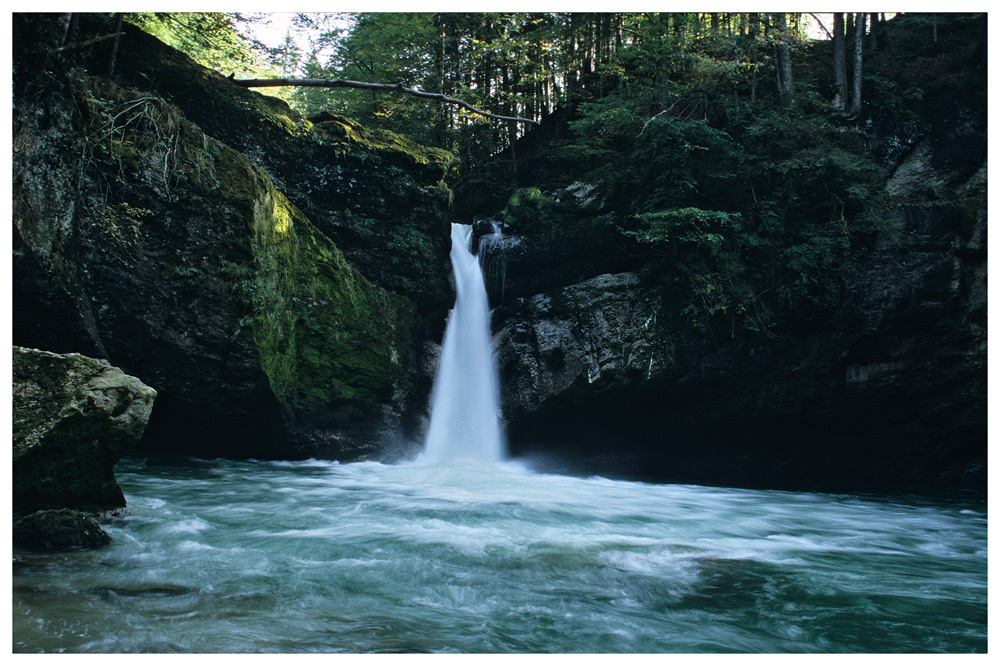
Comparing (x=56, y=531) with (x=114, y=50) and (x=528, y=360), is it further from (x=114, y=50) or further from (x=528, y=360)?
(x=528, y=360)

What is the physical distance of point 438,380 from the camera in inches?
405

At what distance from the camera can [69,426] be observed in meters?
4.24

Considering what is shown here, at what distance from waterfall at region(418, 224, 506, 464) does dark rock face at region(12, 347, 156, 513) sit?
5.34m

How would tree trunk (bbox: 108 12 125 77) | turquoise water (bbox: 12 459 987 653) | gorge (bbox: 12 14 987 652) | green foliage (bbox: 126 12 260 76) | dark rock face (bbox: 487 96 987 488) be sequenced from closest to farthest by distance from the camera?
turquoise water (bbox: 12 459 987 653) → gorge (bbox: 12 14 987 652) → tree trunk (bbox: 108 12 125 77) → dark rock face (bbox: 487 96 987 488) → green foliage (bbox: 126 12 260 76)

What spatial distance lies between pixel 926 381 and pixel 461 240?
8040mm

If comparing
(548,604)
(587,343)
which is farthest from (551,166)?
(548,604)

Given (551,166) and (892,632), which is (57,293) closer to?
(892,632)

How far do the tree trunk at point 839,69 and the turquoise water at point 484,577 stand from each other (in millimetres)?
8006

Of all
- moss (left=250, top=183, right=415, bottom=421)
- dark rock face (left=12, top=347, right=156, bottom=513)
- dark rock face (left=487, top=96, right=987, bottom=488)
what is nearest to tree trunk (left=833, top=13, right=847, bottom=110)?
dark rock face (left=487, top=96, right=987, bottom=488)

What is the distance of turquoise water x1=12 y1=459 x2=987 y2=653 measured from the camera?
119 inches

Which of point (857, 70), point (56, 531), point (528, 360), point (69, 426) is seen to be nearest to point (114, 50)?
point (69, 426)

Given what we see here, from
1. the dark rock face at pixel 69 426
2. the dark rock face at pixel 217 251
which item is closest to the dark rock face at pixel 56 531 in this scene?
Answer: the dark rock face at pixel 69 426

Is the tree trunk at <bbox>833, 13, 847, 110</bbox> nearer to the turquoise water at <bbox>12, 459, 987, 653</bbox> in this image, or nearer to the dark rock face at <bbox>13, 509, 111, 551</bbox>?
the turquoise water at <bbox>12, 459, 987, 653</bbox>

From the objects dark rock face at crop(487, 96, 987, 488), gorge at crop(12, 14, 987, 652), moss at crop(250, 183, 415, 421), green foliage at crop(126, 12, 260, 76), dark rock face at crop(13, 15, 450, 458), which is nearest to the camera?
gorge at crop(12, 14, 987, 652)
